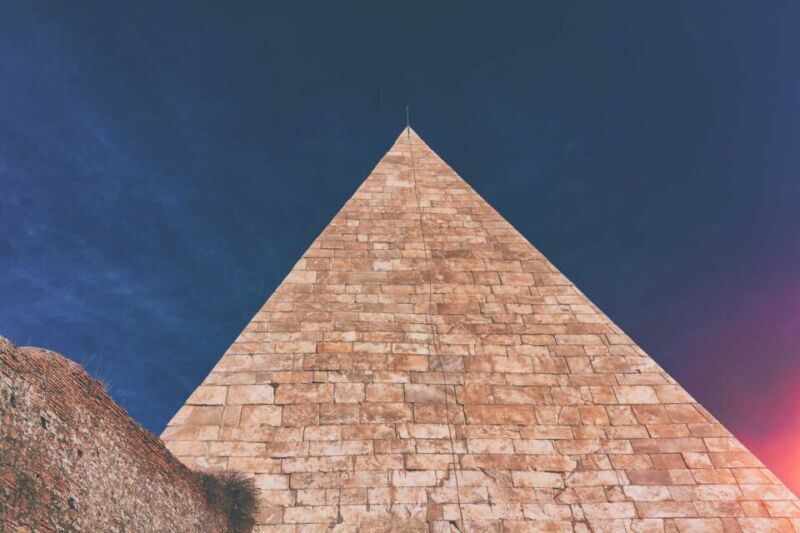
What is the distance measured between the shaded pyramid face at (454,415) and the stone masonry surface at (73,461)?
3.60 feet

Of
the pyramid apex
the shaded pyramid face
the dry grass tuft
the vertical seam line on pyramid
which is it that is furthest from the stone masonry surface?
the pyramid apex

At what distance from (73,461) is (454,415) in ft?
11.8

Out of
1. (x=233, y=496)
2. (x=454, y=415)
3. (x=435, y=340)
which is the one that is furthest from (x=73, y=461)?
(x=435, y=340)

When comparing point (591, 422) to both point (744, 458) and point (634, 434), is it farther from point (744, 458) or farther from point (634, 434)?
point (744, 458)

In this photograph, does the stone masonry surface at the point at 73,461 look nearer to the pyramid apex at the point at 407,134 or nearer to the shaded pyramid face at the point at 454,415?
the shaded pyramid face at the point at 454,415

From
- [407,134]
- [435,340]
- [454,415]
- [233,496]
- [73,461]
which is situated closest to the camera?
[73,461]

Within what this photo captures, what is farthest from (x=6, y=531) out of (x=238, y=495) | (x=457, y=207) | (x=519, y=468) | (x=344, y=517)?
(x=457, y=207)

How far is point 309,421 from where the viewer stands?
5883mm

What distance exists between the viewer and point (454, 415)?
19.8 ft

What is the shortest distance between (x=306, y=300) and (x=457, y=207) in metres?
2.88

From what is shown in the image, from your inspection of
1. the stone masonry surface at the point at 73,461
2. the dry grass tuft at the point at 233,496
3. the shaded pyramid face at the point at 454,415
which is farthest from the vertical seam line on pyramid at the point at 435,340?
the stone masonry surface at the point at 73,461

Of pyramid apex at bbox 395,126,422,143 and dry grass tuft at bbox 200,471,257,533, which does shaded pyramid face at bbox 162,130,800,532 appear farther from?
pyramid apex at bbox 395,126,422,143

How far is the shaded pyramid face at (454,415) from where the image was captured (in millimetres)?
5398

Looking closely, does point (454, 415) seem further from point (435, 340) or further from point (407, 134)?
point (407, 134)
